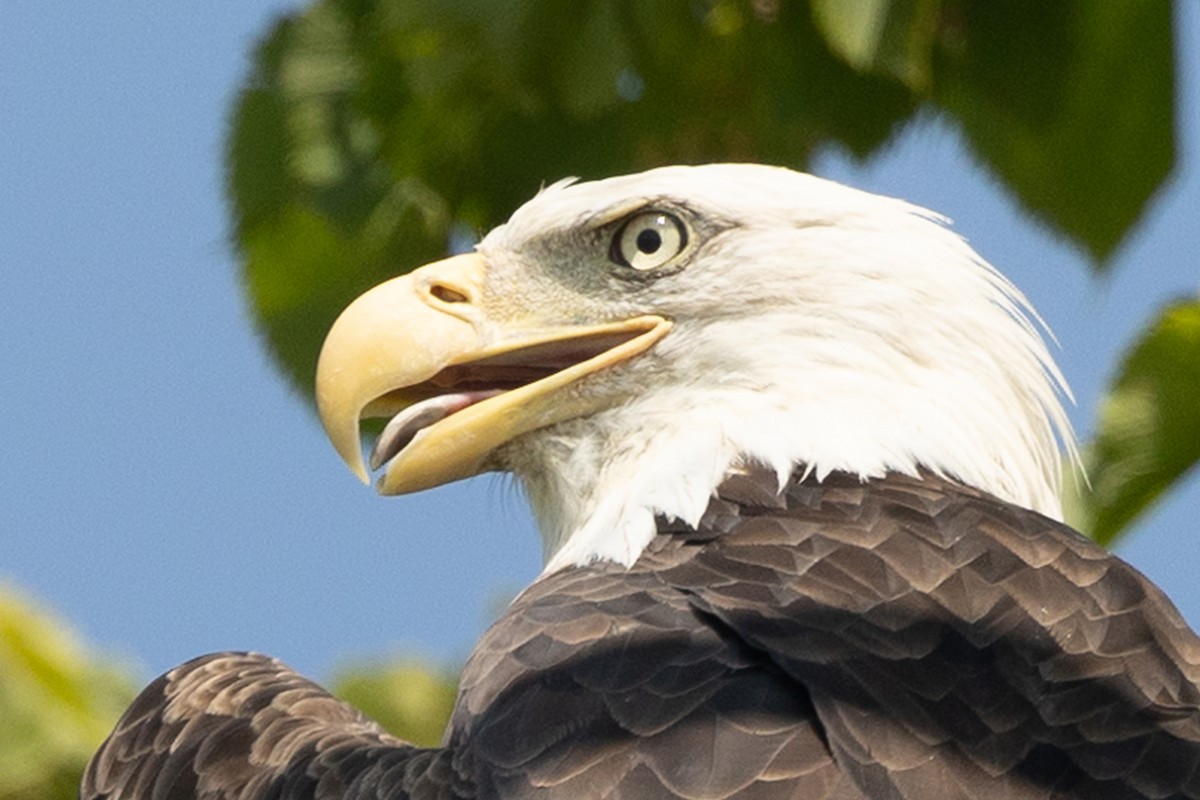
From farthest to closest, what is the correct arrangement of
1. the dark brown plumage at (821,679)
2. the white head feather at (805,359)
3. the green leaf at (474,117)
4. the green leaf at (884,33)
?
the green leaf at (474,117), the green leaf at (884,33), the white head feather at (805,359), the dark brown plumage at (821,679)

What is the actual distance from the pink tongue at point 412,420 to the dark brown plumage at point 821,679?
1.97 ft

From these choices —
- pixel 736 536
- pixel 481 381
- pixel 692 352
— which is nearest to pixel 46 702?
pixel 481 381

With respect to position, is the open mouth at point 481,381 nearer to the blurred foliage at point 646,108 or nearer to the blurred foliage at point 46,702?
the blurred foliage at point 646,108

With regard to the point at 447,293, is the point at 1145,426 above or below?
below

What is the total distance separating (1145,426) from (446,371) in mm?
5027

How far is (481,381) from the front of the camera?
5586mm

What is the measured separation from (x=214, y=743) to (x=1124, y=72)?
6.60 m

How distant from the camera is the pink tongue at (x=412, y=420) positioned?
5.43m

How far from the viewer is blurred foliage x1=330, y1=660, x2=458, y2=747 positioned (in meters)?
12.1

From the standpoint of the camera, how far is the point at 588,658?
4.29 m

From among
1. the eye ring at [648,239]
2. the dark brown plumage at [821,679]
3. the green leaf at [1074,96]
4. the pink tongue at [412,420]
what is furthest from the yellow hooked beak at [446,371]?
the green leaf at [1074,96]

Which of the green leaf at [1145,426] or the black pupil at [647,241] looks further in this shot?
the green leaf at [1145,426]

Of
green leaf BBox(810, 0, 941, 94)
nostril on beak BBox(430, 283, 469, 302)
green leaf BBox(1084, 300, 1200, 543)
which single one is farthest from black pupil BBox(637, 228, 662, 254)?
green leaf BBox(1084, 300, 1200, 543)

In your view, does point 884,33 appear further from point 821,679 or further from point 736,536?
point 821,679
